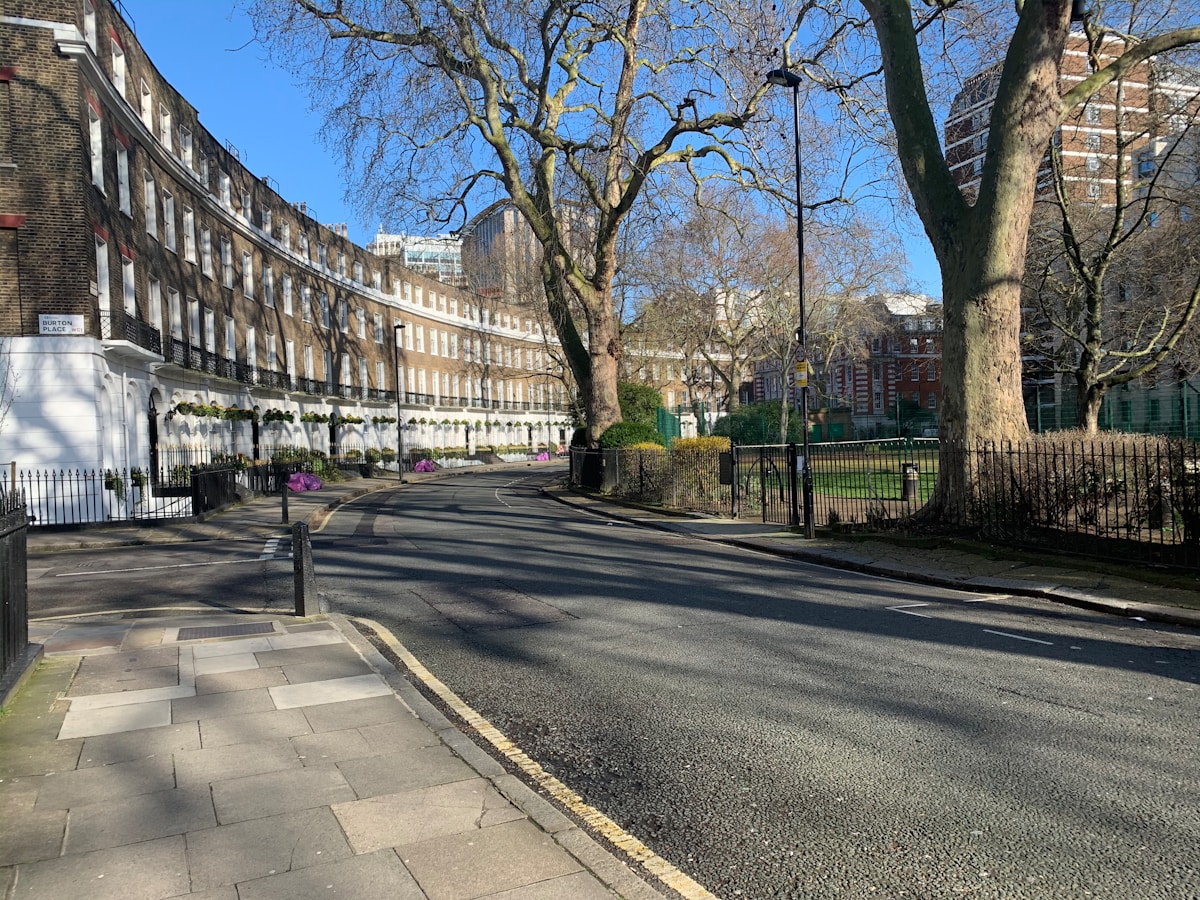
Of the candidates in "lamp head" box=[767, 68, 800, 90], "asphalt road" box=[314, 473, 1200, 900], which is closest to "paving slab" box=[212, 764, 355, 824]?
"asphalt road" box=[314, 473, 1200, 900]

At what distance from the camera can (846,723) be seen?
526 cm

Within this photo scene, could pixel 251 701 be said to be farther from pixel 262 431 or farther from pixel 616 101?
pixel 262 431

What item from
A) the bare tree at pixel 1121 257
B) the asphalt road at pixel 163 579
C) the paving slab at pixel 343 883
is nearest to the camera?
the paving slab at pixel 343 883

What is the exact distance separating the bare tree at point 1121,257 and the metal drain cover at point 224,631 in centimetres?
1670

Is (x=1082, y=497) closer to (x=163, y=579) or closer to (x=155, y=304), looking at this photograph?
(x=163, y=579)

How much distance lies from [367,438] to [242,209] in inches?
822

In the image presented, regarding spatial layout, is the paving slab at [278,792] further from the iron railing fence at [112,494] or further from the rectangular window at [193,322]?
the rectangular window at [193,322]

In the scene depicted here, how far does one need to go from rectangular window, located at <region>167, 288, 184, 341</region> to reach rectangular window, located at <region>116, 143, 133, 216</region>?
4419 millimetres

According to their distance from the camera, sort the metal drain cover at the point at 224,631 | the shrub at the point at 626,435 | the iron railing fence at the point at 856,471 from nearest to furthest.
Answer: the metal drain cover at the point at 224,631 < the iron railing fence at the point at 856,471 < the shrub at the point at 626,435

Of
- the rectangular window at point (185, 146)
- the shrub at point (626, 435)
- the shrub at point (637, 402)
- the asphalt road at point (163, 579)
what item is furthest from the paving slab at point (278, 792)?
the rectangular window at point (185, 146)

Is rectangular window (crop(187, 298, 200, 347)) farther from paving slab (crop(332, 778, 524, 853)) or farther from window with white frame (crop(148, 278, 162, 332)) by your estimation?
paving slab (crop(332, 778, 524, 853))

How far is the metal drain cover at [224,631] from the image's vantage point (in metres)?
7.98

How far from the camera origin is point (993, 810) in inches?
158

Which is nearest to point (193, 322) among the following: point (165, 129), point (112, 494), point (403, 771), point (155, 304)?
point (155, 304)
